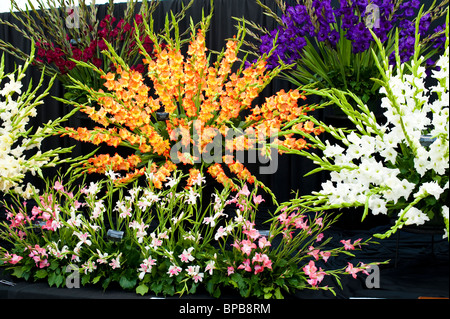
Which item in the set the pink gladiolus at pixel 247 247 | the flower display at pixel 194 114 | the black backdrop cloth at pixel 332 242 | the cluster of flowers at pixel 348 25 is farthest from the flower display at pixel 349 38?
the pink gladiolus at pixel 247 247

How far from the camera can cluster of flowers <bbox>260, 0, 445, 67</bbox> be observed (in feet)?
4.99

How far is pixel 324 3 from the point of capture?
159 centimetres

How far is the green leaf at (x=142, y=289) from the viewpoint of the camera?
43.8 inches

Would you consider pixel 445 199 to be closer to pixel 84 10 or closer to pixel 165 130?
pixel 165 130

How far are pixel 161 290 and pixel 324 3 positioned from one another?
1.10 metres

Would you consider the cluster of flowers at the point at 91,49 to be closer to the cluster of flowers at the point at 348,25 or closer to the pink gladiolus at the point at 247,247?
the cluster of flowers at the point at 348,25

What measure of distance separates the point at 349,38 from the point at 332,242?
71 centimetres

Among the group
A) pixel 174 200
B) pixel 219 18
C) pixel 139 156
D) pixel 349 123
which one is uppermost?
pixel 219 18

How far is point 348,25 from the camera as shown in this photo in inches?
61.4

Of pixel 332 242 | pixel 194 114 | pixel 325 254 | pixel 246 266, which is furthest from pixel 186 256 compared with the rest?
pixel 332 242

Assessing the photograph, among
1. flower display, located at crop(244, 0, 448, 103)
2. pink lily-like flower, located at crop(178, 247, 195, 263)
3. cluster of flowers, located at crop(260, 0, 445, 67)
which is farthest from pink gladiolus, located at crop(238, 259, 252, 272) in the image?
cluster of flowers, located at crop(260, 0, 445, 67)

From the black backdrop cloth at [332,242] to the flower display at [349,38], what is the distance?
20.7 inches

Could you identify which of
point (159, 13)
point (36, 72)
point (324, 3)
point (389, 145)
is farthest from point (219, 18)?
point (389, 145)

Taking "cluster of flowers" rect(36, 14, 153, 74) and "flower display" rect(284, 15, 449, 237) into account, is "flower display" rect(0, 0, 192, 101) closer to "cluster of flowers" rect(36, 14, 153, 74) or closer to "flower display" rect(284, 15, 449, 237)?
"cluster of flowers" rect(36, 14, 153, 74)
